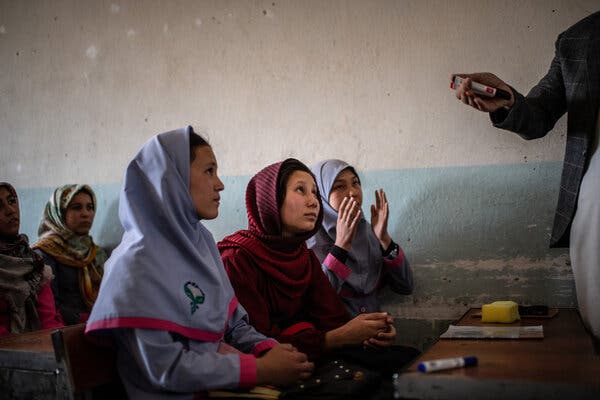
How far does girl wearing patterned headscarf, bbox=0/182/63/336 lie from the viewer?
3002mm

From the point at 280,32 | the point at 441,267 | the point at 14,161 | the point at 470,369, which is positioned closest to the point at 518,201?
the point at 441,267

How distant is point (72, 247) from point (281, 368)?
2.58 meters

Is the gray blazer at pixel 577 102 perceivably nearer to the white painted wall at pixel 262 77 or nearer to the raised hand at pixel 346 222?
the white painted wall at pixel 262 77

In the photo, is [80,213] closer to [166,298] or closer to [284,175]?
[284,175]

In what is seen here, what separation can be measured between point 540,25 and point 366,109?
92 centimetres

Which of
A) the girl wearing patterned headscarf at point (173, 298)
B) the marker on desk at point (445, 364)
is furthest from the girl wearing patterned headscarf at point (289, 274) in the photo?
the marker on desk at point (445, 364)

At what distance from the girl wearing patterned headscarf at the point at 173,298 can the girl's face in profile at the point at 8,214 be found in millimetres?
1738

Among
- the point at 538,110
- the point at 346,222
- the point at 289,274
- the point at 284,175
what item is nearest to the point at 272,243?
the point at 289,274

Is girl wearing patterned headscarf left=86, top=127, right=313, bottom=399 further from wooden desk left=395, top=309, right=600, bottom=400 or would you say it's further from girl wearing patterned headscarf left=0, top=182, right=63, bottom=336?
girl wearing patterned headscarf left=0, top=182, right=63, bottom=336

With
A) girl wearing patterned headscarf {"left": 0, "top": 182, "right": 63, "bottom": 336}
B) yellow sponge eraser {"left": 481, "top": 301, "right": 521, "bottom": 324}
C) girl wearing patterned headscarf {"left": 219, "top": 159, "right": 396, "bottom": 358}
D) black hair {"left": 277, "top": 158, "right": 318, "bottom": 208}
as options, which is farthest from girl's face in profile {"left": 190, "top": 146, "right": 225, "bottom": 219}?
girl wearing patterned headscarf {"left": 0, "top": 182, "right": 63, "bottom": 336}

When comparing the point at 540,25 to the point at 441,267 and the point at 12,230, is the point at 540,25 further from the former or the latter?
the point at 12,230

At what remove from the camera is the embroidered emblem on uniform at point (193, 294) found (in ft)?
5.91

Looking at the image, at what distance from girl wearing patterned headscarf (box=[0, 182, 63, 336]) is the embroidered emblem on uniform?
59.4 inches

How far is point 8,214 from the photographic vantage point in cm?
334
